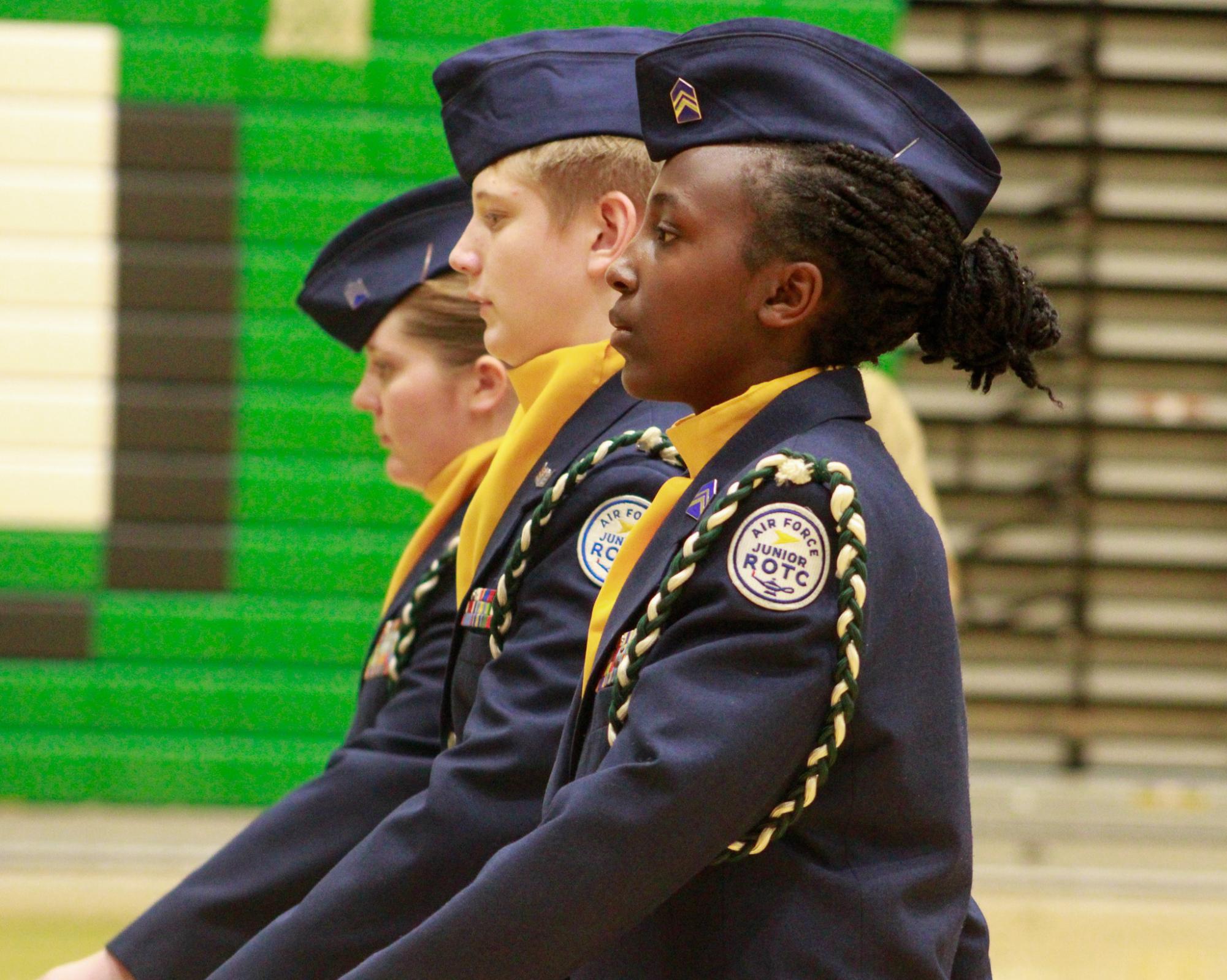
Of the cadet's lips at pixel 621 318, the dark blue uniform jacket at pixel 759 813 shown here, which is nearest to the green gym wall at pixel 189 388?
the cadet's lips at pixel 621 318

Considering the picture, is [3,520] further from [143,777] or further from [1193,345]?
[1193,345]

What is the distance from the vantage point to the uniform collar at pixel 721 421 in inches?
46.5

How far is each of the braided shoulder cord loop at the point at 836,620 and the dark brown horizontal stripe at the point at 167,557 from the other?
339 centimetres

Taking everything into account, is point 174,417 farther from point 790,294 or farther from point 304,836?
point 790,294

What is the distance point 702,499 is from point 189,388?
3.45 m

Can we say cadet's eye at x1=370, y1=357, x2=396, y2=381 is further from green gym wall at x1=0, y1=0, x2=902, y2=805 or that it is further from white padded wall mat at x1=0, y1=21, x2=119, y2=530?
white padded wall mat at x1=0, y1=21, x2=119, y2=530

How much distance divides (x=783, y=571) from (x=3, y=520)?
366 centimetres

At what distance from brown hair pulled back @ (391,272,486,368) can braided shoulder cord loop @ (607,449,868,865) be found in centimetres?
92

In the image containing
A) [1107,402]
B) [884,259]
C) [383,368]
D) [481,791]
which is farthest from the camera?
[1107,402]

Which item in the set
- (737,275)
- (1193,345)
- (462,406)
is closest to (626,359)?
(737,275)

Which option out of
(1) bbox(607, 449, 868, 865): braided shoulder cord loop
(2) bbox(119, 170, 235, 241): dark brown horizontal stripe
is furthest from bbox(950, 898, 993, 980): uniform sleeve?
(2) bbox(119, 170, 235, 241): dark brown horizontal stripe

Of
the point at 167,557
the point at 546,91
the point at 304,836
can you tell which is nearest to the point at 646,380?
the point at 546,91

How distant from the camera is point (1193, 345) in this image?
4672mm

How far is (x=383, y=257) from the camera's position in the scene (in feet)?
6.77
